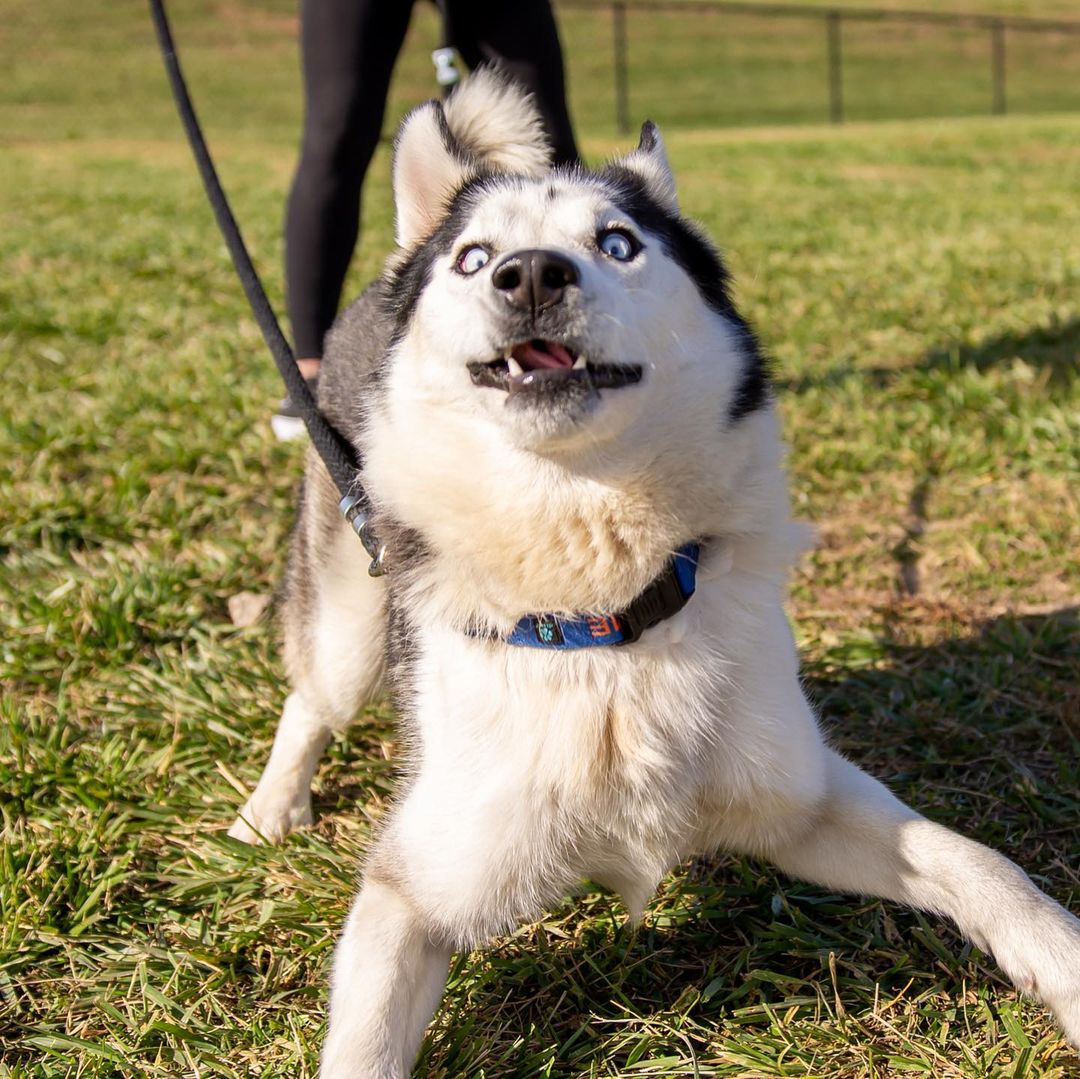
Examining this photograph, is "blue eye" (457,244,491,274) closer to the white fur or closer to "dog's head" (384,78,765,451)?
"dog's head" (384,78,765,451)

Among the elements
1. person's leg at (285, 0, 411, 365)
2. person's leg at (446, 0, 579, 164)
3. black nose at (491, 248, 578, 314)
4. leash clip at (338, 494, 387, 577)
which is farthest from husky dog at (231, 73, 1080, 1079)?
person's leg at (446, 0, 579, 164)

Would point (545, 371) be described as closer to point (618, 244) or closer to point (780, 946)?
point (618, 244)

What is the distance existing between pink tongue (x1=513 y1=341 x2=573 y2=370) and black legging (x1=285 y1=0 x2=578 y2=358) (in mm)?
1678

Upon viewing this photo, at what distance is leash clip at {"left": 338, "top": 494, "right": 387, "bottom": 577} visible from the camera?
2316mm

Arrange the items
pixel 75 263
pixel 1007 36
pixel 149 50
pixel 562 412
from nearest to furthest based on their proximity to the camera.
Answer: pixel 562 412
pixel 75 263
pixel 149 50
pixel 1007 36

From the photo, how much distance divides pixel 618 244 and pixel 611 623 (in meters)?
0.69

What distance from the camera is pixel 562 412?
1.84 metres

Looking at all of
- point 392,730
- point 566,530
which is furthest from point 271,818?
point 566,530

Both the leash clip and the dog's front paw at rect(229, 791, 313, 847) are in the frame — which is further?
the dog's front paw at rect(229, 791, 313, 847)

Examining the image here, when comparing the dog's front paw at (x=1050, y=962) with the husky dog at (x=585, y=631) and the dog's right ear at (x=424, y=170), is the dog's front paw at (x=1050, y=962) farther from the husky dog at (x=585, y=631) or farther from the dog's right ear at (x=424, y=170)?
the dog's right ear at (x=424, y=170)

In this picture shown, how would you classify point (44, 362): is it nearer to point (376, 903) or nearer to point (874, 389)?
point (874, 389)

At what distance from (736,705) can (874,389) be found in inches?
134

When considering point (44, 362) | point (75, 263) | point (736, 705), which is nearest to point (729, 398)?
point (736, 705)

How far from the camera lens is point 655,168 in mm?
2410
